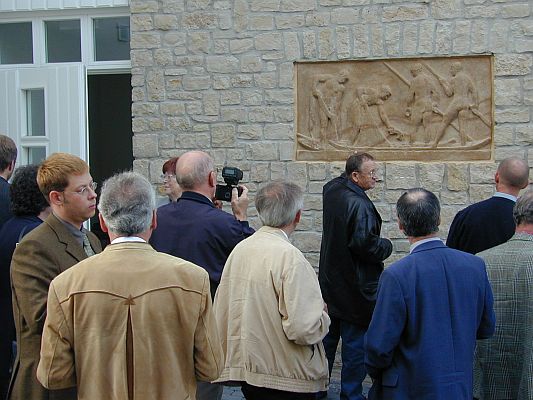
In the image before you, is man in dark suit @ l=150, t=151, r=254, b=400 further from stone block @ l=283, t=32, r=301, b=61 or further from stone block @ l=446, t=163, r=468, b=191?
stone block @ l=283, t=32, r=301, b=61

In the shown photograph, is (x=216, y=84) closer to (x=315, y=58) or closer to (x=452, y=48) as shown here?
(x=315, y=58)

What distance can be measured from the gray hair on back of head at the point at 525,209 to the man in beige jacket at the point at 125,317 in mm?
1721

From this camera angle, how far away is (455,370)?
3.20 m

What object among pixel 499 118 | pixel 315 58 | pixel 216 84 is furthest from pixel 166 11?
pixel 499 118

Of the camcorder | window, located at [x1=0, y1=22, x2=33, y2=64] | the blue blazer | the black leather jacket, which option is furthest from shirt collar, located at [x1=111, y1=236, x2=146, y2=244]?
window, located at [x1=0, y1=22, x2=33, y2=64]

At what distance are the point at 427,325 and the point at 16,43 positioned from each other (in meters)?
6.44

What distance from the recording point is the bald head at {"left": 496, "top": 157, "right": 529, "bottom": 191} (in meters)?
4.67

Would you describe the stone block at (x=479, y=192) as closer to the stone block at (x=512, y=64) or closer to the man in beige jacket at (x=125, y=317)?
the stone block at (x=512, y=64)

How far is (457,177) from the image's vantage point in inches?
266

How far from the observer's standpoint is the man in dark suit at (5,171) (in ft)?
14.2

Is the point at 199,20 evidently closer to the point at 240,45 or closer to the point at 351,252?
the point at 240,45

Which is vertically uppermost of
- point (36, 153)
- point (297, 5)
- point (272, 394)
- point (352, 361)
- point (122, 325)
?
point (297, 5)

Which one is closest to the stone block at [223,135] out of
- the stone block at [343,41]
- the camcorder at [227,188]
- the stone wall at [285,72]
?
the stone wall at [285,72]

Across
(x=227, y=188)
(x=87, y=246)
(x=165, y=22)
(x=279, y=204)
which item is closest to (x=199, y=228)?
(x=279, y=204)
